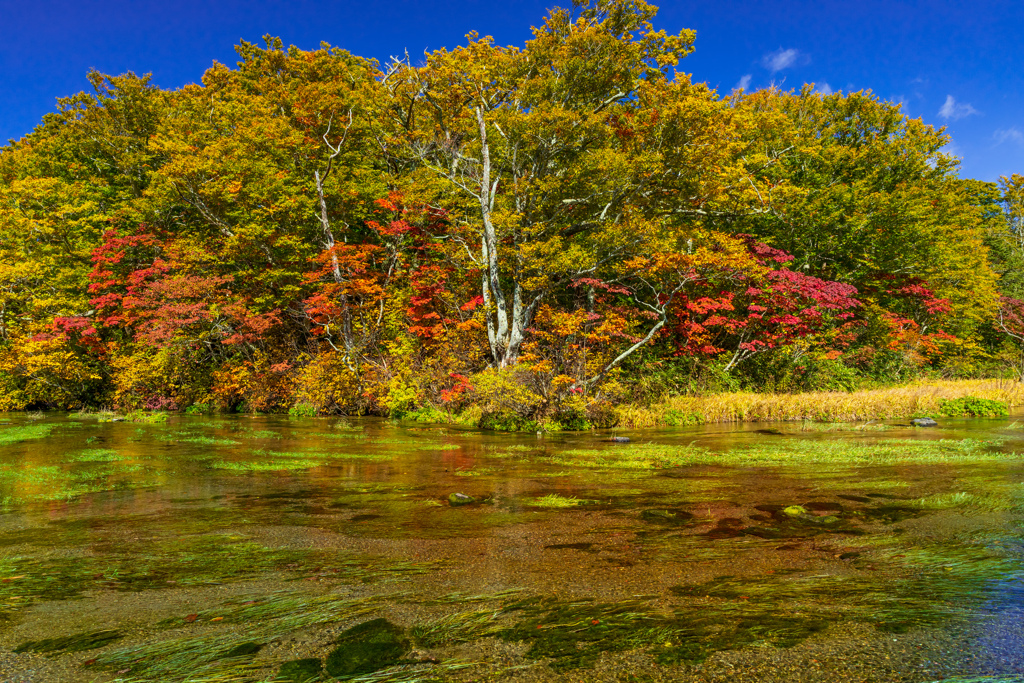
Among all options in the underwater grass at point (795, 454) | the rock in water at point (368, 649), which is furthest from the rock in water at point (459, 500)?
the rock in water at point (368, 649)

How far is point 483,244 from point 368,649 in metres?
16.2

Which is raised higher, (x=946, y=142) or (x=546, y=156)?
(x=946, y=142)

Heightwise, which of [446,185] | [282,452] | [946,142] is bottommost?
[282,452]

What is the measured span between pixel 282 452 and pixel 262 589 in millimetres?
7676

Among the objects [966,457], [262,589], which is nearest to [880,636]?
[262,589]

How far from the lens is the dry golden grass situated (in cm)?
1622

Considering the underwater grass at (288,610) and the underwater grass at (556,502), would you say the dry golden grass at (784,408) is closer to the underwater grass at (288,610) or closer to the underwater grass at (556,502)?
the underwater grass at (556,502)

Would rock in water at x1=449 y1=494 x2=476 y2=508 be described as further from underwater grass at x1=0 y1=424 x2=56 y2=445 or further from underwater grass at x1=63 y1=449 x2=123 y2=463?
underwater grass at x1=0 y1=424 x2=56 y2=445

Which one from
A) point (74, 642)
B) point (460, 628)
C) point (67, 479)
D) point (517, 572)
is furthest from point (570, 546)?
point (67, 479)

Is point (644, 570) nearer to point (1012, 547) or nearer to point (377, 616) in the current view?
point (377, 616)

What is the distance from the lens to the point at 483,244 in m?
18.5

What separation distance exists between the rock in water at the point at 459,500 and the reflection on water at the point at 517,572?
0.04 m

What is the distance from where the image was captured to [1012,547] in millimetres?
4289

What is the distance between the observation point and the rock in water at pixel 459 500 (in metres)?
6.32
